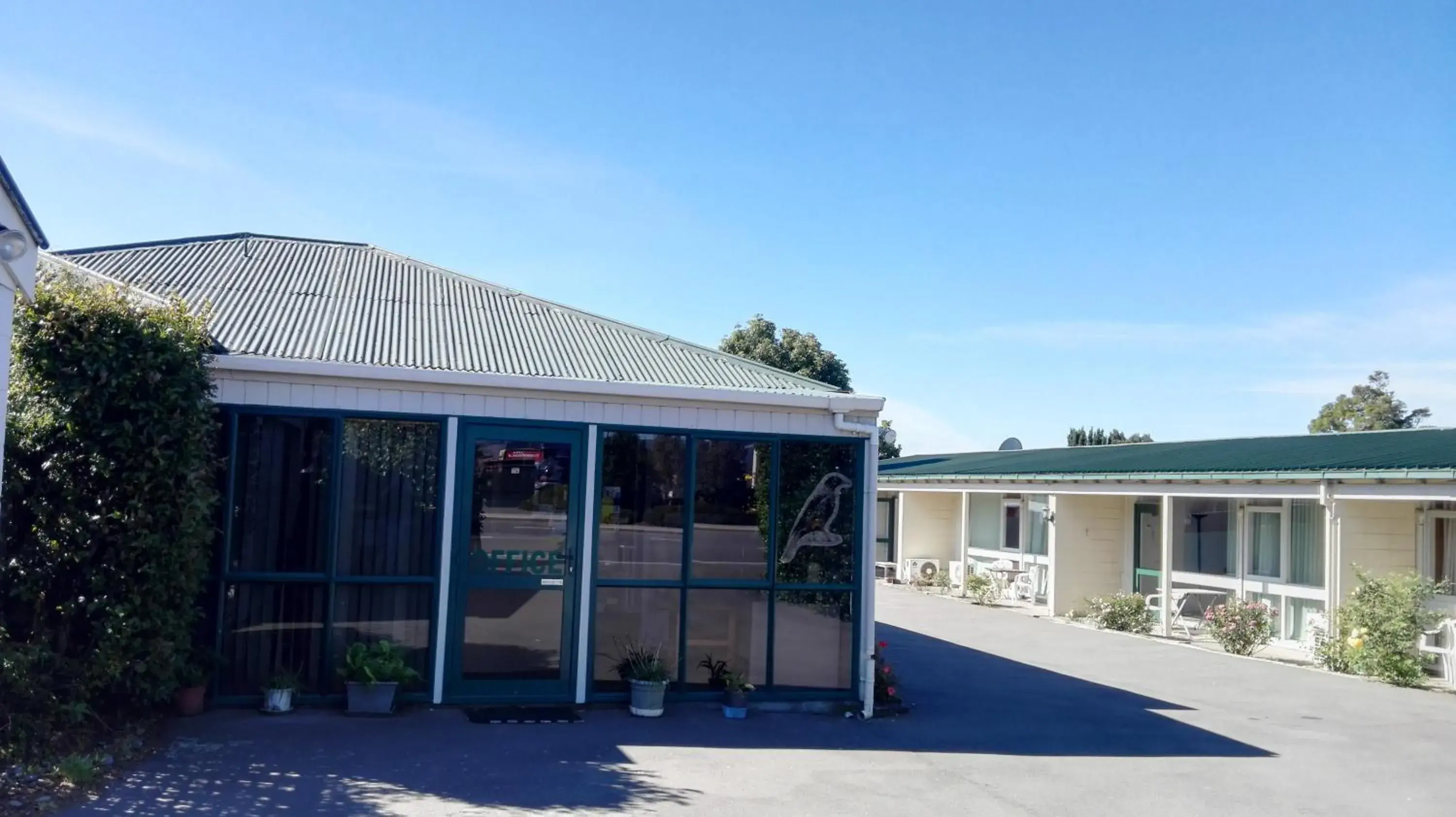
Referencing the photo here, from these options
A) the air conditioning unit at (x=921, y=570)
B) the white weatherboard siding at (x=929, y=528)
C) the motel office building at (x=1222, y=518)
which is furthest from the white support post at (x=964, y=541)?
the white weatherboard siding at (x=929, y=528)

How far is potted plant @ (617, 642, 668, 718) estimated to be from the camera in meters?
9.12

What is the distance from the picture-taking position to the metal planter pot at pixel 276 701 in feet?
27.8

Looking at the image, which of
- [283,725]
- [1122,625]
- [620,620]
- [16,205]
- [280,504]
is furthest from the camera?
[1122,625]

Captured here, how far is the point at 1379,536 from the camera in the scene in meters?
14.1

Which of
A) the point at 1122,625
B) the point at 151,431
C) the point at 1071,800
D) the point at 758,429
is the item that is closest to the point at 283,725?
the point at 151,431

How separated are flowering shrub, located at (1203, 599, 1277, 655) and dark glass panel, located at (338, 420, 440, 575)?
11038mm

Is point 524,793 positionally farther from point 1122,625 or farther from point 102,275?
point 1122,625

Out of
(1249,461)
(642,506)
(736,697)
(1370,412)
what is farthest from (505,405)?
(1370,412)

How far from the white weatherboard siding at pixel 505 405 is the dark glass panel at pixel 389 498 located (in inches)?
7.9

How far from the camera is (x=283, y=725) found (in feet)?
26.8

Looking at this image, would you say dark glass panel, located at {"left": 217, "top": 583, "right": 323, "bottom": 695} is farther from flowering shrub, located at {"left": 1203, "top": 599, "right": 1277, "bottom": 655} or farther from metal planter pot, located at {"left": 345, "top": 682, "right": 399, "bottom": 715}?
flowering shrub, located at {"left": 1203, "top": 599, "right": 1277, "bottom": 655}

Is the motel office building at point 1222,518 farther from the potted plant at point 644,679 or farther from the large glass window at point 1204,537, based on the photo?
the potted plant at point 644,679

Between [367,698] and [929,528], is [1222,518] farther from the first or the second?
[367,698]

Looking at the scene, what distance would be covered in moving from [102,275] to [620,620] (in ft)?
17.4
